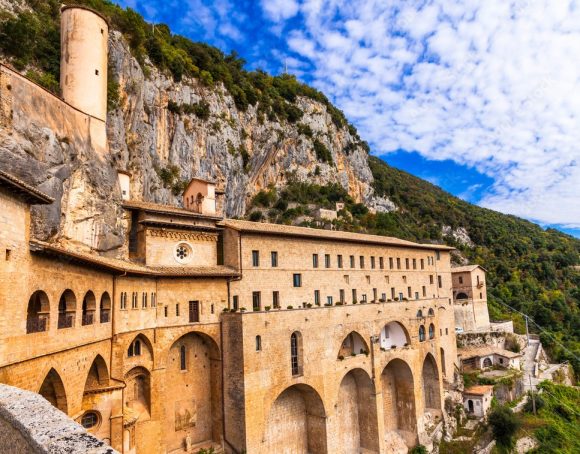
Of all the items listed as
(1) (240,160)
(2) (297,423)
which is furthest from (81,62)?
(1) (240,160)

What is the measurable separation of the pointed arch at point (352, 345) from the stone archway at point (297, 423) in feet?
16.5

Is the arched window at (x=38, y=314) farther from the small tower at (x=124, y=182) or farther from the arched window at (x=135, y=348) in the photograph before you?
the small tower at (x=124, y=182)

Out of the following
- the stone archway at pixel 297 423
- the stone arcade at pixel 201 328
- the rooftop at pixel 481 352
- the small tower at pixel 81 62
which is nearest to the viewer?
the stone arcade at pixel 201 328

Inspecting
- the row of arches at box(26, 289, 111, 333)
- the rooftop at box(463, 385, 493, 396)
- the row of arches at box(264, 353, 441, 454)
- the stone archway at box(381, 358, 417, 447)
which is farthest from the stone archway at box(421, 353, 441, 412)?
the row of arches at box(26, 289, 111, 333)

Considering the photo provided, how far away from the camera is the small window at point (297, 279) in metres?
28.8

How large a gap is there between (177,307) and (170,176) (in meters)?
24.1

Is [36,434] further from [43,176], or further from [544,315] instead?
[544,315]

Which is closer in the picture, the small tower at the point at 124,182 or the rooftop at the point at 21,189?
the rooftop at the point at 21,189

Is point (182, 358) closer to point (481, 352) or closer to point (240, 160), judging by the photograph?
point (481, 352)

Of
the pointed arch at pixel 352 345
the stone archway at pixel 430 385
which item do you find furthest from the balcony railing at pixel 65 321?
the stone archway at pixel 430 385

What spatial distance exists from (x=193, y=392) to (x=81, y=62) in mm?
21840

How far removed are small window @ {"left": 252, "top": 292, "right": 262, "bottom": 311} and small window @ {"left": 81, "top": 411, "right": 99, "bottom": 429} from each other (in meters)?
11.7

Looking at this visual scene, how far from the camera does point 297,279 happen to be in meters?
29.0

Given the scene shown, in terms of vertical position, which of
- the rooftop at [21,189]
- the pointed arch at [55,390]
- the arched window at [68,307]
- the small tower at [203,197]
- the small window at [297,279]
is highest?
the small tower at [203,197]
